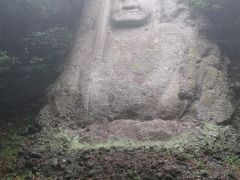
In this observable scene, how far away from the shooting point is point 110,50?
13.2 m

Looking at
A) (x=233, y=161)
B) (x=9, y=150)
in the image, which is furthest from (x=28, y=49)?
A: (x=233, y=161)

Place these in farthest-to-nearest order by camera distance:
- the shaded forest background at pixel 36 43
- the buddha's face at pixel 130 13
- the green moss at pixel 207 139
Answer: the buddha's face at pixel 130 13, the shaded forest background at pixel 36 43, the green moss at pixel 207 139

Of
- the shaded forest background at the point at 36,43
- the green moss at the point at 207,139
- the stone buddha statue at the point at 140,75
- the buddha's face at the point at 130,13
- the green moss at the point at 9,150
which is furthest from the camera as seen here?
the buddha's face at the point at 130,13

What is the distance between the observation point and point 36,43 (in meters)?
13.4

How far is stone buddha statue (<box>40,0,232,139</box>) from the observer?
11227 mm

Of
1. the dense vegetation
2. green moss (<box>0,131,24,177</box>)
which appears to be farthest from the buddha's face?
green moss (<box>0,131,24,177</box>)

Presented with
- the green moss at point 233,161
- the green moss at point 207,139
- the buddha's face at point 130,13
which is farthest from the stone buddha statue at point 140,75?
the green moss at point 233,161

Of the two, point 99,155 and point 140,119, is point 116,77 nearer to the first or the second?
point 140,119

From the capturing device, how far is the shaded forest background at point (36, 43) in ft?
43.9

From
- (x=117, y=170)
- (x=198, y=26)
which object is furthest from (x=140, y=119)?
(x=198, y=26)

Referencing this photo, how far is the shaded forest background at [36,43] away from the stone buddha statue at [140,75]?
0.71 m

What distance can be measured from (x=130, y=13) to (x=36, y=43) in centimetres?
354

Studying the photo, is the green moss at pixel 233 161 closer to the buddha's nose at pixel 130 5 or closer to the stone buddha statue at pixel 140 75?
the stone buddha statue at pixel 140 75

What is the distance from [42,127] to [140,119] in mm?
3045
